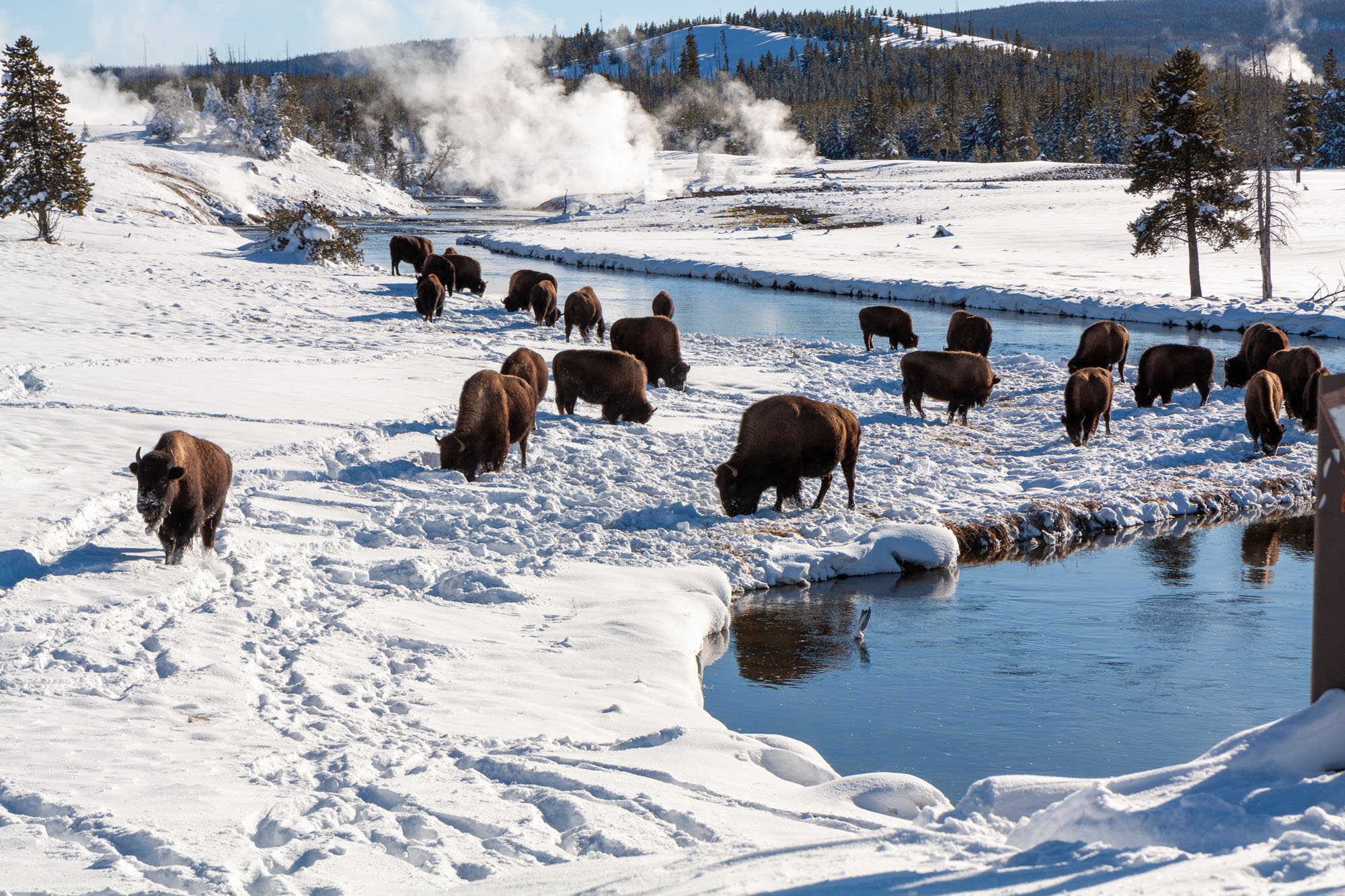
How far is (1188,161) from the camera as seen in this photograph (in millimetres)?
33156

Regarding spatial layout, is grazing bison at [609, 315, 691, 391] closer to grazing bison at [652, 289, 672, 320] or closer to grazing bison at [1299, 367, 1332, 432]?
grazing bison at [652, 289, 672, 320]

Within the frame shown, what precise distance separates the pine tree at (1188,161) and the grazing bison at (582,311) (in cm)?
1763

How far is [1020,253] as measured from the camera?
46438mm

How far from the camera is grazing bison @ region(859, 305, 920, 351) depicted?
2408cm

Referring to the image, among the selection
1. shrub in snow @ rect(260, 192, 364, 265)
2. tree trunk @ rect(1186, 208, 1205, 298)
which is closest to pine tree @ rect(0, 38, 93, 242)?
shrub in snow @ rect(260, 192, 364, 265)

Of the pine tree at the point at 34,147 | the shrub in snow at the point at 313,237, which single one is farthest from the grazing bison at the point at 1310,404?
the pine tree at the point at 34,147

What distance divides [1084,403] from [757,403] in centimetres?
641

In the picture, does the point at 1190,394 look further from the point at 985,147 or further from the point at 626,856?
the point at 985,147

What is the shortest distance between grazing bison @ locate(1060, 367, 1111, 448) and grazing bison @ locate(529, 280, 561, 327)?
1266 cm

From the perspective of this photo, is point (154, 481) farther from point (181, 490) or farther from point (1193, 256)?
point (1193, 256)

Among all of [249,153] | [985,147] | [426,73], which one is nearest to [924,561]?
[249,153]

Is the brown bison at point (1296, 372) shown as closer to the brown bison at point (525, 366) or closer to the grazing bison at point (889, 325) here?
the grazing bison at point (889, 325)

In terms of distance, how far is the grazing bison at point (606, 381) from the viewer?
15391 millimetres

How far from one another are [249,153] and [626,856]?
8897 centimetres
